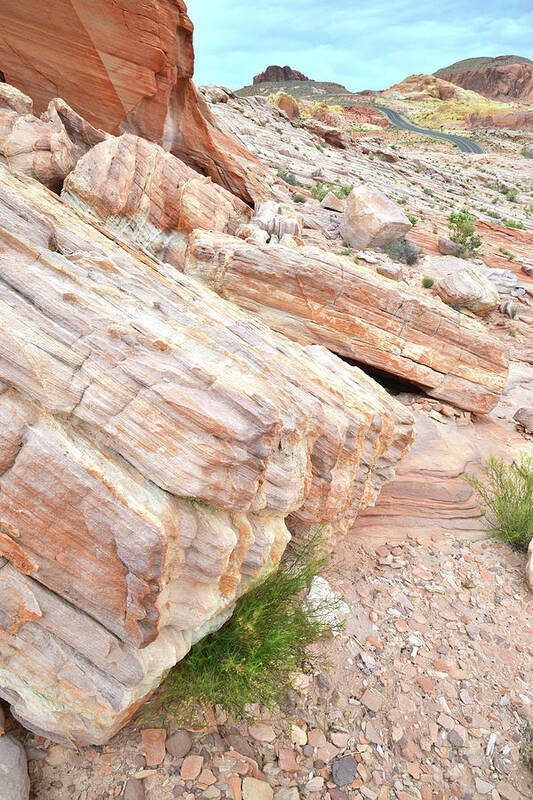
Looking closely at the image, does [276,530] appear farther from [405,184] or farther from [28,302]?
[405,184]

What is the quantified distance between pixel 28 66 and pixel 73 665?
1676 cm

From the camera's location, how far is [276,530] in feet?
16.3

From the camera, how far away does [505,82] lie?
395ft

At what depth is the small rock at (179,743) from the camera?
394cm

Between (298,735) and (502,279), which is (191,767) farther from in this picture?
(502,279)

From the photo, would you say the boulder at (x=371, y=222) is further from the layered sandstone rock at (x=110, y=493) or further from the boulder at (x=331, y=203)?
the layered sandstone rock at (x=110, y=493)

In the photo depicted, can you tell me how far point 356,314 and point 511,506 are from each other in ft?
17.6

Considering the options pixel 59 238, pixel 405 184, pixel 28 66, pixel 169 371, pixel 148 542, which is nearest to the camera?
pixel 148 542

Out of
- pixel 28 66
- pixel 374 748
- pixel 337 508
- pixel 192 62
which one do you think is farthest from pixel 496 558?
pixel 28 66

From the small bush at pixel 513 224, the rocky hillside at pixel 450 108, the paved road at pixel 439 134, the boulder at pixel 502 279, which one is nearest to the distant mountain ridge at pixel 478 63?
the rocky hillside at pixel 450 108

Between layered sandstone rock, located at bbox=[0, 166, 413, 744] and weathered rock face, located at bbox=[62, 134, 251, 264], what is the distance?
19.2ft

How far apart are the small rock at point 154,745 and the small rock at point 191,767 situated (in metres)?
0.22

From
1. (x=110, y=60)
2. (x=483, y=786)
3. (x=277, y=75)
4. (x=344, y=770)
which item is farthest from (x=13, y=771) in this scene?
(x=277, y=75)

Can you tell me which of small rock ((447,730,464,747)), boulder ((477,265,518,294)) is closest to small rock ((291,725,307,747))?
small rock ((447,730,464,747))
